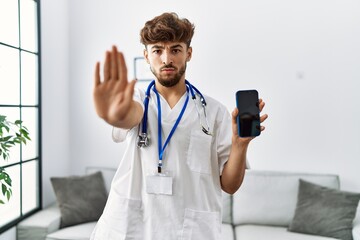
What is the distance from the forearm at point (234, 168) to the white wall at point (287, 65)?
206cm

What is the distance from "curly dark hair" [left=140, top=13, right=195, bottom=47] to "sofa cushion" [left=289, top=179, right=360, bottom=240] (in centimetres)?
196

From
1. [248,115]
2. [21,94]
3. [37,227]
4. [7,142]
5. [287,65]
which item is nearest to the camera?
[248,115]

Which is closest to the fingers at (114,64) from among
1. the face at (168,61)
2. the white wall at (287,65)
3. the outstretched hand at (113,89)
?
the outstretched hand at (113,89)

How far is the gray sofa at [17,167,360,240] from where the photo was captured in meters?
2.58

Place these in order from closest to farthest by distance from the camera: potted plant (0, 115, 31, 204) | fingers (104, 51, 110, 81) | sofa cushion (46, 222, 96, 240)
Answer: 1. fingers (104, 51, 110, 81)
2. potted plant (0, 115, 31, 204)
3. sofa cushion (46, 222, 96, 240)

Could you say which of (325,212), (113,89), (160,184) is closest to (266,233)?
(325,212)

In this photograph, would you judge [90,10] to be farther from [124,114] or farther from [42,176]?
[124,114]

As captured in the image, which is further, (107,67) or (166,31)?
(166,31)

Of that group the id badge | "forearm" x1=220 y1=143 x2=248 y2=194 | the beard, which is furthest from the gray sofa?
the beard

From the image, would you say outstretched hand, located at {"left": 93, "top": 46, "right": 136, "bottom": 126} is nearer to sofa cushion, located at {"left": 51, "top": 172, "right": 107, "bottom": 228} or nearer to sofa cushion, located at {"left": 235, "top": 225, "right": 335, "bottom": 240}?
sofa cushion, located at {"left": 235, "top": 225, "right": 335, "bottom": 240}

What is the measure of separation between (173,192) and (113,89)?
16.7 inches

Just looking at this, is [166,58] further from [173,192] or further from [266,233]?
[266,233]

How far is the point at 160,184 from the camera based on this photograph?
44.6 inches

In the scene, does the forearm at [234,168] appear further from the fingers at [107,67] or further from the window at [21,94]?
the window at [21,94]
